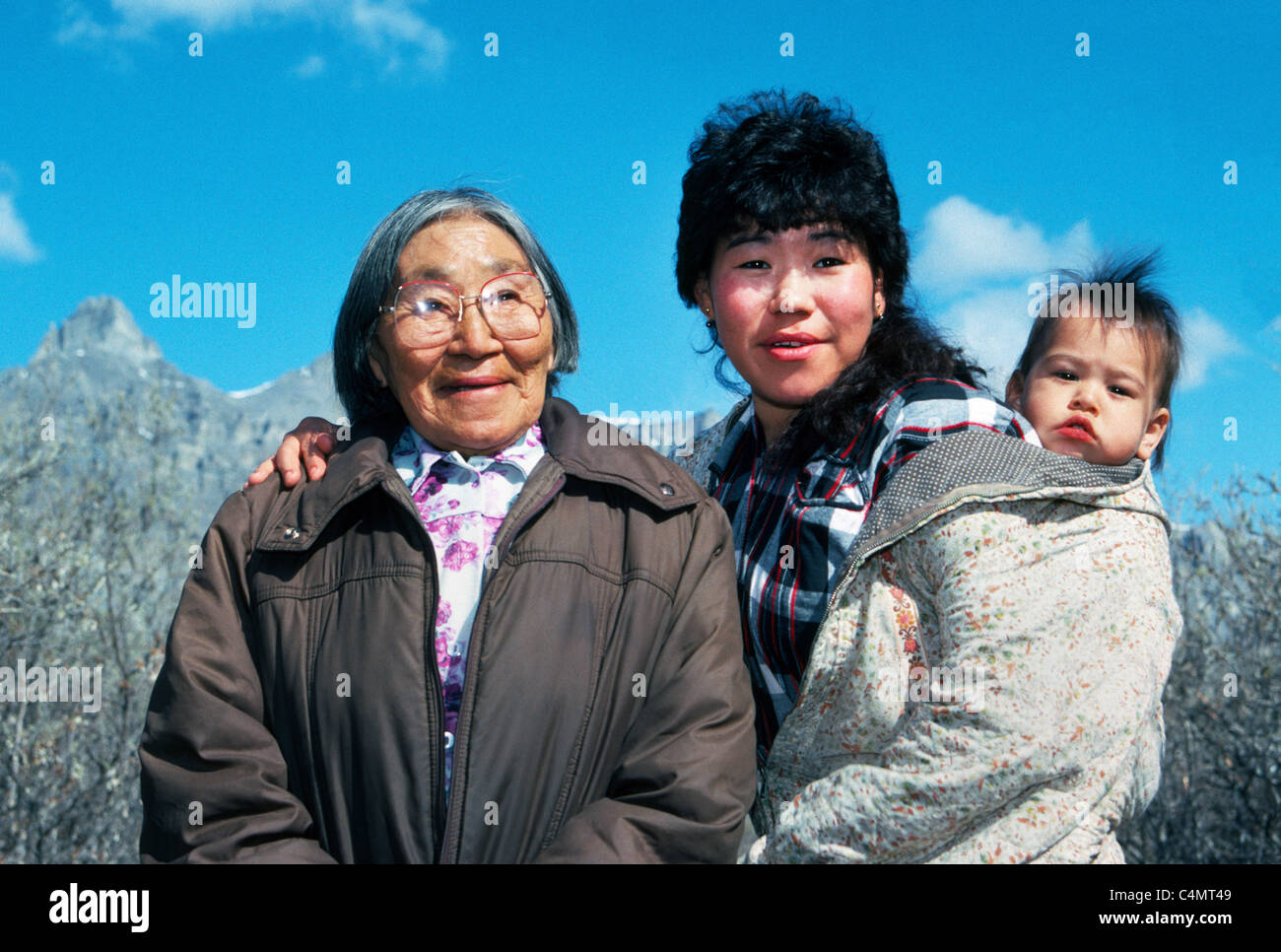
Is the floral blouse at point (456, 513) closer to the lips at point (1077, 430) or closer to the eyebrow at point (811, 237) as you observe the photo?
the eyebrow at point (811, 237)

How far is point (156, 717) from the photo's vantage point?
2254 mm

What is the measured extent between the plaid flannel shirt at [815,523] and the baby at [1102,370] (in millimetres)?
618

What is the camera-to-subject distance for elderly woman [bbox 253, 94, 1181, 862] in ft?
6.91

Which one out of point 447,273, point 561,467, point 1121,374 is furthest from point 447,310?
point 1121,374

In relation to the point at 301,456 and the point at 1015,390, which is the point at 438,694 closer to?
the point at 301,456

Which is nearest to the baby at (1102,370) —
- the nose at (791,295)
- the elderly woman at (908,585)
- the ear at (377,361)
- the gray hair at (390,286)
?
the elderly woman at (908,585)

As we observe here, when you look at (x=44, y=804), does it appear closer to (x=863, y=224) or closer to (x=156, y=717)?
(x=156, y=717)

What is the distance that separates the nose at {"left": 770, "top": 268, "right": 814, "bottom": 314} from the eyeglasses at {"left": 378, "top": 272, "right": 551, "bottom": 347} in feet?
2.12

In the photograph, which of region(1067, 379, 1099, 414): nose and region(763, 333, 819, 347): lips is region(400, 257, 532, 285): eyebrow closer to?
region(763, 333, 819, 347): lips

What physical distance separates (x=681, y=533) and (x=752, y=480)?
22.1 inches

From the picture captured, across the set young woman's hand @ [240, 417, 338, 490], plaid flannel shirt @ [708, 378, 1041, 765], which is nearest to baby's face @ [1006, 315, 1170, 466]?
plaid flannel shirt @ [708, 378, 1041, 765]

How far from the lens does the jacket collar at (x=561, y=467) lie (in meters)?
2.37
